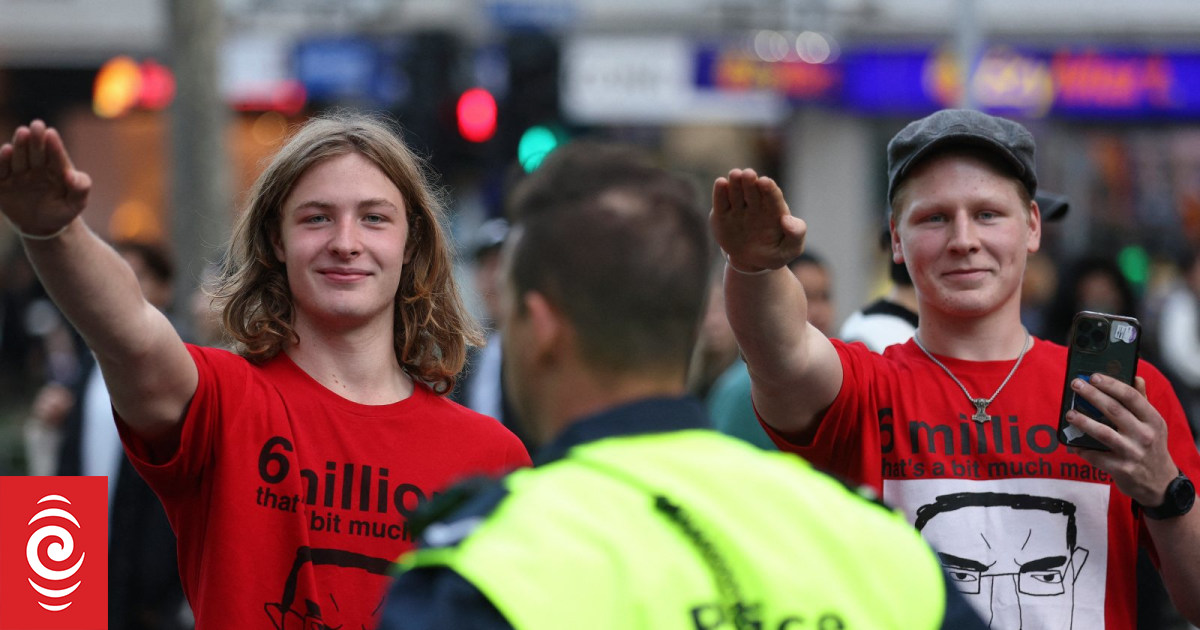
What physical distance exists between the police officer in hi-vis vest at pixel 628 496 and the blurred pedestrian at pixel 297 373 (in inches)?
39.4

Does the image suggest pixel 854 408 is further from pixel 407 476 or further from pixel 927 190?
pixel 407 476

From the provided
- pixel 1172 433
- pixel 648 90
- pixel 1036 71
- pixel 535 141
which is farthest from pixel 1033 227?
pixel 1036 71

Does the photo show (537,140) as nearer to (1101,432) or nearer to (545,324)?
(1101,432)

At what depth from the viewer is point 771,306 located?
111 inches

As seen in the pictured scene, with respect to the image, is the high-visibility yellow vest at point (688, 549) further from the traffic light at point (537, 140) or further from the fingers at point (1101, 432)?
the traffic light at point (537, 140)

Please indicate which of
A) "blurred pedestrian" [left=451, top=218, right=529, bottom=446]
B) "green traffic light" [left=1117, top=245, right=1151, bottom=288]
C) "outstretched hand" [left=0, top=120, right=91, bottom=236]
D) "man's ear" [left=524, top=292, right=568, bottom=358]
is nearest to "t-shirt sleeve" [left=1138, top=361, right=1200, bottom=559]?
"man's ear" [left=524, top=292, right=568, bottom=358]

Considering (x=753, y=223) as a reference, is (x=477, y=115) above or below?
below

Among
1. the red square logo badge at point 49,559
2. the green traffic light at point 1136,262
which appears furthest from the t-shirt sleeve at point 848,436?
the green traffic light at point 1136,262

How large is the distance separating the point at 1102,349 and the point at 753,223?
33.0 inches

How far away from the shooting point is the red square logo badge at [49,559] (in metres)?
3.63

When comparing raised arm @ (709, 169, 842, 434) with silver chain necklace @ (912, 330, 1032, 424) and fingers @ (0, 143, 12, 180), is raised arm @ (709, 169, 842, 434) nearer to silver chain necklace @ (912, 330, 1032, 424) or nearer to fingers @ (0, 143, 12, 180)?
silver chain necklace @ (912, 330, 1032, 424)

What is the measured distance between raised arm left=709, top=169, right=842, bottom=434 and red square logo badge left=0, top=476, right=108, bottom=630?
1.84 m

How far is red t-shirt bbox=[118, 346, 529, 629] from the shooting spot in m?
2.84

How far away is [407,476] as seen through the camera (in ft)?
9.91
